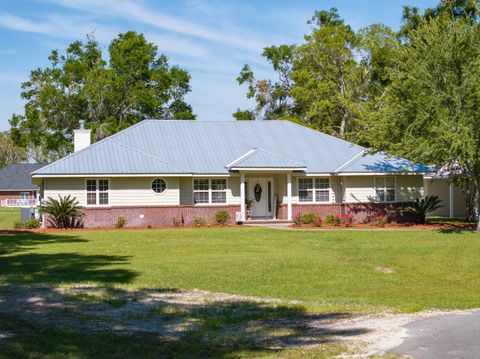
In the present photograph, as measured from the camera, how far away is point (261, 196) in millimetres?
35156

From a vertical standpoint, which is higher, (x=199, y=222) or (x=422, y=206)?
(x=422, y=206)

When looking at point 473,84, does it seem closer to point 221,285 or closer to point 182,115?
point 221,285

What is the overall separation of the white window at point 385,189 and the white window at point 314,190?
2.49m

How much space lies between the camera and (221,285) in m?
13.9

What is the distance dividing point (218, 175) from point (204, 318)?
23.0 meters

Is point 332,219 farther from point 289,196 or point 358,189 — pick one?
point 358,189

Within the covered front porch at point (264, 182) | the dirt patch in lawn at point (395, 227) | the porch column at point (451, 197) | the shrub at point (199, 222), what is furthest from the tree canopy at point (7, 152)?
the dirt patch in lawn at point (395, 227)

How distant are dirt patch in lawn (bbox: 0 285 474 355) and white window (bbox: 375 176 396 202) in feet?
76.5

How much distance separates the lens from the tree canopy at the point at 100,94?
178 ft

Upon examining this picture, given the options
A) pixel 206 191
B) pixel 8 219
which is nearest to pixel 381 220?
pixel 206 191

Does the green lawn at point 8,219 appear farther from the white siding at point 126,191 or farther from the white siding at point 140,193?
the white siding at point 140,193

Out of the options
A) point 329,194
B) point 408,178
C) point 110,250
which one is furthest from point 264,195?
point 110,250

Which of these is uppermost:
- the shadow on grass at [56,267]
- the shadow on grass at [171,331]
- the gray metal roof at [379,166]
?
the gray metal roof at [379,166]

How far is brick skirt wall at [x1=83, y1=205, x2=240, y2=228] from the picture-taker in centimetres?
3144
